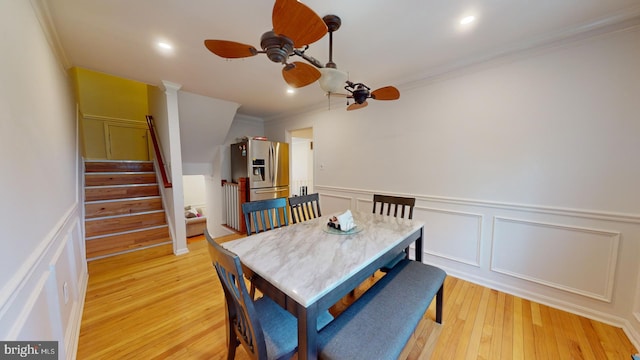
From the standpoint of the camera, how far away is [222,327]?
1.75 metres

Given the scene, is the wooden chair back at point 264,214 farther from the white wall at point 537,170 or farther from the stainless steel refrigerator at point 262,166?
the stainless steel refrigerator at point 262,166

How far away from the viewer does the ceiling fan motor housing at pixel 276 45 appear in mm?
1074

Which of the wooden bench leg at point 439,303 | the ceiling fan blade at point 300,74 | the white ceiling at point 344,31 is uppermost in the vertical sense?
the white ceiling at point 344,31

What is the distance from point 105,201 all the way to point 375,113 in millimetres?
4215

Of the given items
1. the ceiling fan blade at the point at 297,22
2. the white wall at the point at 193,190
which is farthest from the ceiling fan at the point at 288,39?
the white wall at the point at 193,190

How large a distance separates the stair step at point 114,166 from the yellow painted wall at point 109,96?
1.19 m

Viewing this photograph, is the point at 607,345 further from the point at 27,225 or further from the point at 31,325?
the point at 27,225

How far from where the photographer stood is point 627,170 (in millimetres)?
1677

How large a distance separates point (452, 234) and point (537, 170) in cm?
102

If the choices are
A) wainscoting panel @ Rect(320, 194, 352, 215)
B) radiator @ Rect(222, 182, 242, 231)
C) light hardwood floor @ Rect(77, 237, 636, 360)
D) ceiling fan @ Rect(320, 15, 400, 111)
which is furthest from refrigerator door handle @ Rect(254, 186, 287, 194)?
ceiling fan @ Rect(320, 15, 400, 111)

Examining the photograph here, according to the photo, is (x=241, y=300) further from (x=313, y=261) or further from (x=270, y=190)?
(x=270, y=190)

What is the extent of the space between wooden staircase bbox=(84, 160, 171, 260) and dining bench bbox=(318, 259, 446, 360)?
3.20m

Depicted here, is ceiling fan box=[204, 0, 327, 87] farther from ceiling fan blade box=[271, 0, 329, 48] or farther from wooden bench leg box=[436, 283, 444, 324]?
wooden bench leg box=[436, 283, 444, 324]

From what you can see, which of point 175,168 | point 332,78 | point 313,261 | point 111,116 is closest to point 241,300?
point 313,261
